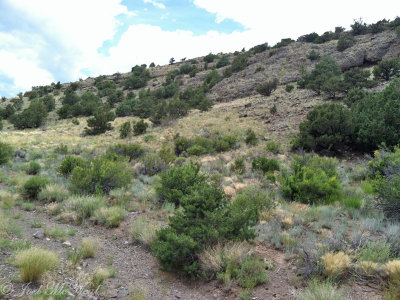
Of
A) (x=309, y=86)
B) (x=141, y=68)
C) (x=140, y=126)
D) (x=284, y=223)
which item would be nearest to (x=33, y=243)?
(x=284, y=223)

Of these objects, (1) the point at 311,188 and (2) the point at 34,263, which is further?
(1) the point at 311,188

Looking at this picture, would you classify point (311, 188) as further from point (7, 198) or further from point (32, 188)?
point (7, 198)

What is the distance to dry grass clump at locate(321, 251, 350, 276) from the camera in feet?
13.5

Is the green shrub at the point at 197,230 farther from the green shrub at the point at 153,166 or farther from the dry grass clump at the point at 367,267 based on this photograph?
the green shrub at the point at 153,166

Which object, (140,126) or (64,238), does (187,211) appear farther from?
(140,126)

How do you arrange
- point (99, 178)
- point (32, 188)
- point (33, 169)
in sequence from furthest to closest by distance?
point (33, 169) < point (99, 178) < point (32, 188)

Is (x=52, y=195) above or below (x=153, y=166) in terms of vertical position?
above

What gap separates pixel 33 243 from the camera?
5500 mm

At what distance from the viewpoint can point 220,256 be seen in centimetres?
465

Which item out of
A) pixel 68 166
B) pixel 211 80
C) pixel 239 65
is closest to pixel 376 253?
pixel 68 166

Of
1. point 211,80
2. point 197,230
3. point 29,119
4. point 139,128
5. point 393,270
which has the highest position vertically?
point 211,80

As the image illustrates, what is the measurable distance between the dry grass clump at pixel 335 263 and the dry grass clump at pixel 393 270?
1.62 feet

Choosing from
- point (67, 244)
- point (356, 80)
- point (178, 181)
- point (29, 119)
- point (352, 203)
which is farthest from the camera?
point (29, 119)

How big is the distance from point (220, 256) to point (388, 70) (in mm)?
30339
